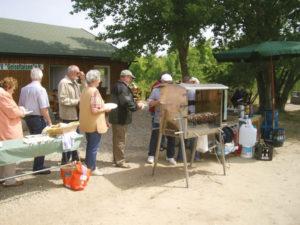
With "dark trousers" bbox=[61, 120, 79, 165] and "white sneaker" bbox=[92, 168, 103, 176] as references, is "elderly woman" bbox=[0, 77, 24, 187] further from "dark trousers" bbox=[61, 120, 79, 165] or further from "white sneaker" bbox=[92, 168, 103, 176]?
"white sneaker" bbox=[92, 168, 103, 176]

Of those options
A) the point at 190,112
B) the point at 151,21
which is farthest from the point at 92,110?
the point at 151,21

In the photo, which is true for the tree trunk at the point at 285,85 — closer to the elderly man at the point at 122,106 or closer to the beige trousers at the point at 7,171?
→ the elderly man at the point at 122,106

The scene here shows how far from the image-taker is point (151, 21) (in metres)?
13.0

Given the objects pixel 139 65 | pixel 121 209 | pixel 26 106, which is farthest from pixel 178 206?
pixel 139 65

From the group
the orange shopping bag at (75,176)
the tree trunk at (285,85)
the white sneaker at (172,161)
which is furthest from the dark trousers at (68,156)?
the tree trunk at (285,85)

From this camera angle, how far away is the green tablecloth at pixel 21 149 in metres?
5.23

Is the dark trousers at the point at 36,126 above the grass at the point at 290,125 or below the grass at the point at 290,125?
above

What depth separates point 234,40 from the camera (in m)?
15.2

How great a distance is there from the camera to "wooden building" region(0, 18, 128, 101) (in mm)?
15477

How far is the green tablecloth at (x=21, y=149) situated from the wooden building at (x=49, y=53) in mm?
9987

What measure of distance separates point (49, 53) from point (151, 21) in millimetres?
5385

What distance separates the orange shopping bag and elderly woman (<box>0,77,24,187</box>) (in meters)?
0.80

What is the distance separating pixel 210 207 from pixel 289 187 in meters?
1.75

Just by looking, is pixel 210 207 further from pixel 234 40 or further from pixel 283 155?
pixel 234 40
